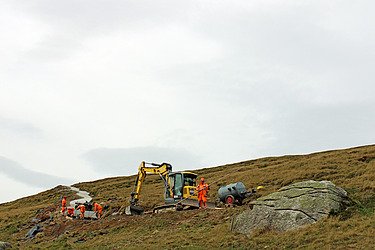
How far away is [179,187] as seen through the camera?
143 feet

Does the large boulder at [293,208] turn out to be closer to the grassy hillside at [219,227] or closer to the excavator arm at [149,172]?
the grassy hillside at [219,227]

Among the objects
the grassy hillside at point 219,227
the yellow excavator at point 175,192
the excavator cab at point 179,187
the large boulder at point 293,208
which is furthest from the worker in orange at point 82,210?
the large boulder at point 293,208

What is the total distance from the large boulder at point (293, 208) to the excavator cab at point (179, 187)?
14.4 m

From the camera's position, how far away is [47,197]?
86562 millimetres

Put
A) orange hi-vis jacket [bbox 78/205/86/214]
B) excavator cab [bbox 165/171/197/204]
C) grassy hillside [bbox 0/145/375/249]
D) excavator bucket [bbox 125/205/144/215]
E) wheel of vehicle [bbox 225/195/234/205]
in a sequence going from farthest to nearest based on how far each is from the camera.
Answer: orange hi-vis jacket [bbox 78/205/86/214] → excavator bucket [bbox 125/205/144/215] → excavator cab [bbox 165/171/197/204] → wheel of vehicle [bbox 225/195/234/205] → grassy hillside [bbox 0/145/375/249]

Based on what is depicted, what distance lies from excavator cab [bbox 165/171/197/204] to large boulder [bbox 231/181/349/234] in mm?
14369

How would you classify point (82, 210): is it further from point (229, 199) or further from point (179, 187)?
point (229, 199)

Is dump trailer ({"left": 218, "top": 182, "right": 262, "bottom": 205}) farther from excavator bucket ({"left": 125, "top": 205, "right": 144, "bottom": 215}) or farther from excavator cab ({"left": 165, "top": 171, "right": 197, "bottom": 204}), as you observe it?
excavator bucket ({"left": 125, "top": 205, "right": 144, "bottom": 215})

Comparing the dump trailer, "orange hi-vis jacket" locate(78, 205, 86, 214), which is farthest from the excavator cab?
"orange hi-vis jacket" locate(78, 205, 86, 214)

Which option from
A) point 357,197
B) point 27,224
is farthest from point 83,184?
point 357,197

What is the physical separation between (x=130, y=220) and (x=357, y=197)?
17570mm

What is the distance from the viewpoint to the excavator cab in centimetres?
4338

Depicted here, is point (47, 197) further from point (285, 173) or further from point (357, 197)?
point (357, 197)

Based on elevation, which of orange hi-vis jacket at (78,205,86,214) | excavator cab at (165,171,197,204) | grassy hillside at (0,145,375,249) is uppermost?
excavator cab at (165,171,197,204)
